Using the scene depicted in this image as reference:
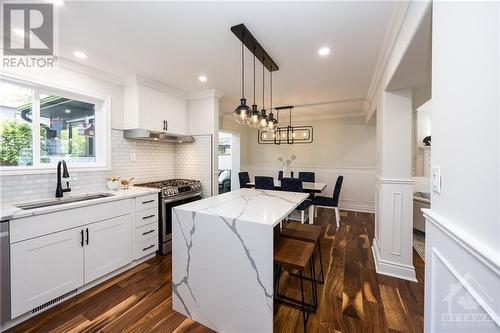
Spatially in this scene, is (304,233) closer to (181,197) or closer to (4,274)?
(181,197)

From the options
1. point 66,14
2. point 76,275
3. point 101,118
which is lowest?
point 76,275

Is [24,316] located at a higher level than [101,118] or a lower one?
lower

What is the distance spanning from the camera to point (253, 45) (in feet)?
6.98

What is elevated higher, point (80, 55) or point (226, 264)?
point (80, 55)

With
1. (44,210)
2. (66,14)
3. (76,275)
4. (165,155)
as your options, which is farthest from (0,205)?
(165,155)

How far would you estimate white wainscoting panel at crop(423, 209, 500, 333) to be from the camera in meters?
0.61

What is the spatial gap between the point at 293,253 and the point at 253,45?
199 cm

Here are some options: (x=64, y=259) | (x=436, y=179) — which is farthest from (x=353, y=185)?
(x=64, y=259)

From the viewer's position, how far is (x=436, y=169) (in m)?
1.01

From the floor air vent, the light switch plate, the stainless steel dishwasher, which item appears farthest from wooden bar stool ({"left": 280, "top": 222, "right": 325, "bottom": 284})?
the stainless steel dishwasher

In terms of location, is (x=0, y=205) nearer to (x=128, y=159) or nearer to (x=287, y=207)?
(x=128, y=159)

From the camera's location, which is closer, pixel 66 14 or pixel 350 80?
pixel 66 14

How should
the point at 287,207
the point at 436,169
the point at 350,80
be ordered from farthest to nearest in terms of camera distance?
the point at 350,80 → the point at 287,207 → the point at 436,169

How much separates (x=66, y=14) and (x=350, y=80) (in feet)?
10.9
